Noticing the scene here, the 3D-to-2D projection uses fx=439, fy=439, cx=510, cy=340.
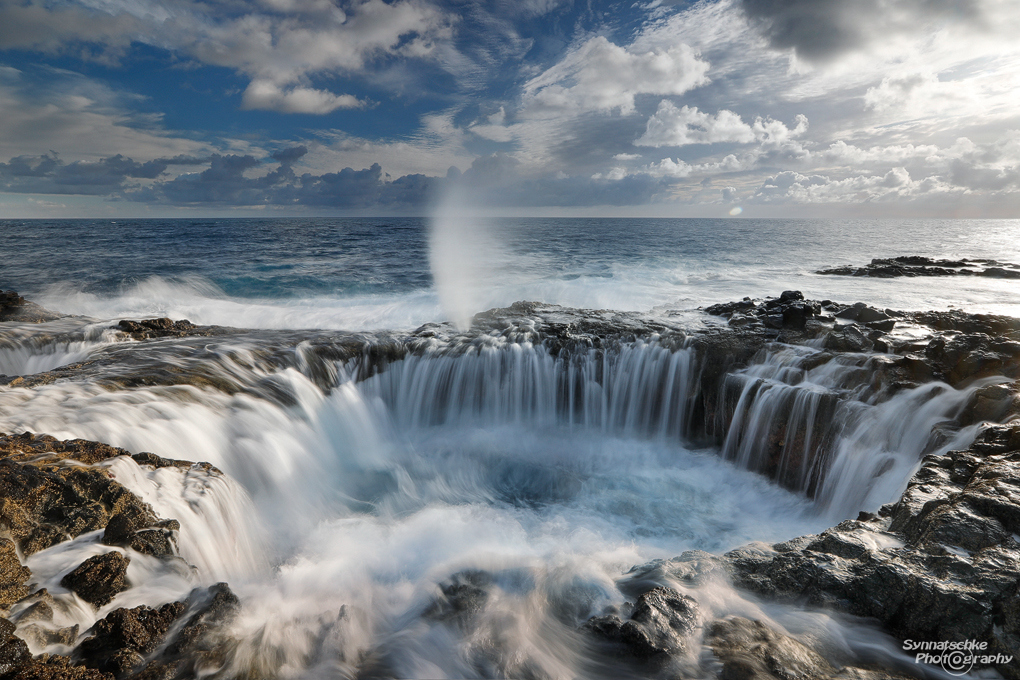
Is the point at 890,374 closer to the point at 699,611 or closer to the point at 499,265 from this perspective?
the point at 699,611

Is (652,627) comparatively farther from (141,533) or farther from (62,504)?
(62,504)

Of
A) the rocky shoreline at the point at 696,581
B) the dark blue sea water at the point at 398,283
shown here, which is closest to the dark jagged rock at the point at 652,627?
the rocky shoreline at the point at 696,581

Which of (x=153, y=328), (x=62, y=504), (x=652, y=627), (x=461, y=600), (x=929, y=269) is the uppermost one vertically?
(x=929, y=269)

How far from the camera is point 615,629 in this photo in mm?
3244

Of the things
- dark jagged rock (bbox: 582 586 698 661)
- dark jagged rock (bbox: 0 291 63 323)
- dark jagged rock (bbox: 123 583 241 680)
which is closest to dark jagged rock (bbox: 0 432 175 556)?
dark jagged rock (bbox: 123 583 241 680)

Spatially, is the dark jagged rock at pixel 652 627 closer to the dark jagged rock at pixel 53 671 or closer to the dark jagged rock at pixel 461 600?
the dark jagged rock at pixel 461 600

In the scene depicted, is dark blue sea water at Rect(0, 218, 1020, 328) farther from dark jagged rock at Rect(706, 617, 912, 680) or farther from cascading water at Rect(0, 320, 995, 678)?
dark jagged rock at Rect(706, 617, 912, 680)

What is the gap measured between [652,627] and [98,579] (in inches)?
155

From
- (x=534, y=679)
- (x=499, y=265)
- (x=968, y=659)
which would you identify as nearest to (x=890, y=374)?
(x=968, y=659)

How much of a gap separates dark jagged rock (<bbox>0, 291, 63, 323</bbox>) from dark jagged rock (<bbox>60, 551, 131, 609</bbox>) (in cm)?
1199

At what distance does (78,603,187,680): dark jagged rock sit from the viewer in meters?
2.69

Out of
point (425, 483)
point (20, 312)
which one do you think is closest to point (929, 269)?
point (425, 483)

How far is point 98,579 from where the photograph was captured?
3111 millimetres

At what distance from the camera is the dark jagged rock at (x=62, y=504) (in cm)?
333
